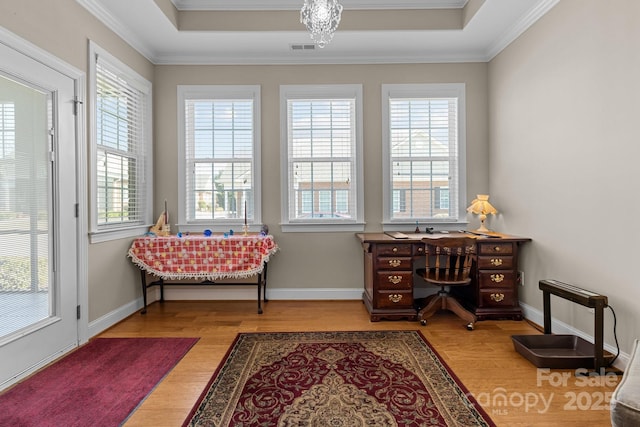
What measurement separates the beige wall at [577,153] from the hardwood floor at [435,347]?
63 centimetres

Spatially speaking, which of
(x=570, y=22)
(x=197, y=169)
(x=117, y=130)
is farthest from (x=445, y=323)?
(x=117, y=130)

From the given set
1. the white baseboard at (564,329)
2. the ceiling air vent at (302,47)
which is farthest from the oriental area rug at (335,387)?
the ceiling air vent at (302,47)

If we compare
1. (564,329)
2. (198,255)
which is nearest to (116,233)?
(198,255)

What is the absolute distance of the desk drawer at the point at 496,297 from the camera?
3.35 m

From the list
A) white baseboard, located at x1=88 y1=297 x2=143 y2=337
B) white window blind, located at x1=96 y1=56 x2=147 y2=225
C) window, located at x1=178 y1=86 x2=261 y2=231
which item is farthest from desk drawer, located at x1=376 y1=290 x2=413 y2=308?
white window blind, located at x1=96 y1=56 x2=147 y2=225

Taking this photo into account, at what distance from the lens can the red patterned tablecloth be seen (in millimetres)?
3500

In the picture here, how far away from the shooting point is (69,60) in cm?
269

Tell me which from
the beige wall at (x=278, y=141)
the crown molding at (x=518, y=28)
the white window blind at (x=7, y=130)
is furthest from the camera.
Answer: the beige wall at (x=278, y=141)

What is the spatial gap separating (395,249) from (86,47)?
10.8ft

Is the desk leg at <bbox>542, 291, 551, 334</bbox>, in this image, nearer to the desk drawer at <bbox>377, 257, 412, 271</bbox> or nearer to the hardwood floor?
the hardwood floor

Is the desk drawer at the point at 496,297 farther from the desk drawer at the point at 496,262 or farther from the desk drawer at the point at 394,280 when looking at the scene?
the desk drawer at the point at 394,280

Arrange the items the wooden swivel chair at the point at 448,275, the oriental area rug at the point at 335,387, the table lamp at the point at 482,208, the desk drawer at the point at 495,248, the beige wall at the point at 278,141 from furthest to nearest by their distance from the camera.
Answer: the beige wall at the point at 278,141, the table lamp at the point at 482,208, the desk drawer at the point at 495,248, the wooden swivel chair at the point at 448,275, the oriental area rug at the point at 335,387

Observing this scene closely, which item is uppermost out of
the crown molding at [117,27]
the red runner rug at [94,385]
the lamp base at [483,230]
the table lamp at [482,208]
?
the crown molding at [117,27]

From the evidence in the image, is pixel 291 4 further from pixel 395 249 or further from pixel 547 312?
pixel 547 312
